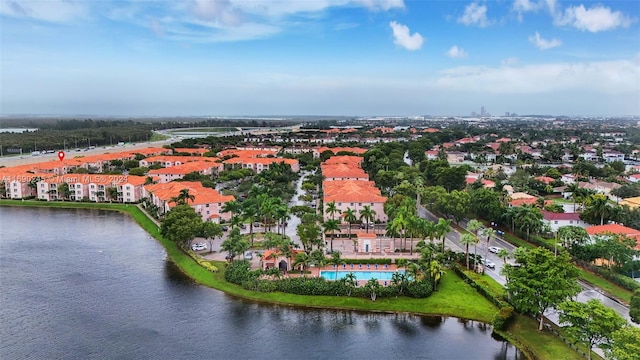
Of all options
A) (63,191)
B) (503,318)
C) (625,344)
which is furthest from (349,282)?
(63,191)

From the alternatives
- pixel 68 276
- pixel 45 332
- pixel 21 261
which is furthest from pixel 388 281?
pixel 21 261

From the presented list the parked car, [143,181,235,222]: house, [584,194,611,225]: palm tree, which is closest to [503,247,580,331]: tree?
the parked car

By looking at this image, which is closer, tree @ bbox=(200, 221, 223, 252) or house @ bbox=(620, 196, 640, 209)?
tree @ bbox=(200, 221, 223, 252)

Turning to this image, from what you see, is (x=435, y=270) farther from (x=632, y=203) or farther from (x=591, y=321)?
(x=632, y=203)

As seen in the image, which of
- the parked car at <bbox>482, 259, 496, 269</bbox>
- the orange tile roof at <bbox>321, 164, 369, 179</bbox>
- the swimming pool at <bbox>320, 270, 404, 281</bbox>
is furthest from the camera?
the orange tile roof at <bbox>321, 164, 369, 179</bbox>

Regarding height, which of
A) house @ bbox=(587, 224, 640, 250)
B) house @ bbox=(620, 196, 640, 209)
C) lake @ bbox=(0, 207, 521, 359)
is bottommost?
lake @ bbox=(0, 207, 521, 359)

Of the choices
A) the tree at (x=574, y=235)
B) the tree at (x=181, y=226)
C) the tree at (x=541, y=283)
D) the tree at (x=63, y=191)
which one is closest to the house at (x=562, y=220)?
the tree at (x=574, y=235)

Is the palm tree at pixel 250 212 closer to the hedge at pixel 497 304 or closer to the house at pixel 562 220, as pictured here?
the hedge at pixel 497 304

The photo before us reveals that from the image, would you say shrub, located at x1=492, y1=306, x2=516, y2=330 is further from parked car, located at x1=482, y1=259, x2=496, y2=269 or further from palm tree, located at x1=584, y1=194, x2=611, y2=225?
palm tree, located at x1=584, y1=194, x2=611, y2=225
